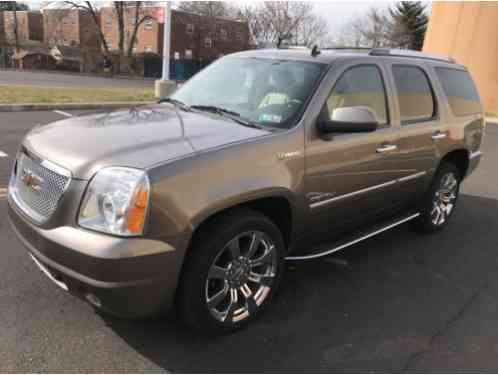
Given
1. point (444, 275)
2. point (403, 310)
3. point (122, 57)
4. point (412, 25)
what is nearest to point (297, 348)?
point (403, 310)

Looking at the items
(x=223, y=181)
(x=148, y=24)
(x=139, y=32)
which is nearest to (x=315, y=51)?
(x=223, y=181)

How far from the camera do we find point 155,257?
2.44 meters

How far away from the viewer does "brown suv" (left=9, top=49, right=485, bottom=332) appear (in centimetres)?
244

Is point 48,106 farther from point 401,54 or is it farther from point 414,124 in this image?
point 414,124

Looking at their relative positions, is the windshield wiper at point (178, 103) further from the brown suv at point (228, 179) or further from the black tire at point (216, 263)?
the black tire at point (216, 263)

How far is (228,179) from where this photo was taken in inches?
107

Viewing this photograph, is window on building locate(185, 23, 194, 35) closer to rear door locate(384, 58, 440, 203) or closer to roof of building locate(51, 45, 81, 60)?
roof of building locate(51, 45, 81, 60)

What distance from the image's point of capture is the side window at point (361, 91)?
360 cm

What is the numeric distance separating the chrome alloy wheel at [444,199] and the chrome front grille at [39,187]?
4.01 meters

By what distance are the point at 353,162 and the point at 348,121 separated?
1.53 ft

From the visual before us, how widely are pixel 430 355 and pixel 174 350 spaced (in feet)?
5.48

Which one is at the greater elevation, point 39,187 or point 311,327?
point 39,187

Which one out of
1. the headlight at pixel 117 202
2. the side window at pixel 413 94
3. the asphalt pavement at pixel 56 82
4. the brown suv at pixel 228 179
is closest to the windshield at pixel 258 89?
the brown suv at pixel 228 179

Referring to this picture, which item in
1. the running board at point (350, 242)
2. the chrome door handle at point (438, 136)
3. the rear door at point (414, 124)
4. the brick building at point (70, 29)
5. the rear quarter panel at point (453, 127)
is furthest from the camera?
the brick building at point (70, 29)
